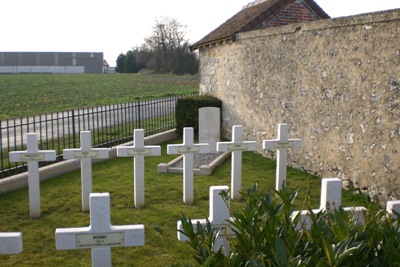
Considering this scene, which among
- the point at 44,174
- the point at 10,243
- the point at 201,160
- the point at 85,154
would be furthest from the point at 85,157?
the point at 201,160

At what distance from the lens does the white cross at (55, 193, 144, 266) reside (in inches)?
142

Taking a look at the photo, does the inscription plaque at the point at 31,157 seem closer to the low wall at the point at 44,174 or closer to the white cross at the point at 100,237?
the low wall at the point at 44,174

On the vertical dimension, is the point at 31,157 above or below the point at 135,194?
above

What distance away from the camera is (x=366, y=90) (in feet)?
24.2

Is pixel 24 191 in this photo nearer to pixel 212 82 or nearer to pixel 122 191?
pixel 122 191

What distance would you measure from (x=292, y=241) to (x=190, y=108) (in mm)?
11085

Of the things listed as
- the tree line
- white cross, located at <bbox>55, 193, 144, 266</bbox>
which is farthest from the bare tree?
white cross, located at <bbox>55, 193, 144, 266</bbox>

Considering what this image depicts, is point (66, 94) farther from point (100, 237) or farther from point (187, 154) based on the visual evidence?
point (100, 237)

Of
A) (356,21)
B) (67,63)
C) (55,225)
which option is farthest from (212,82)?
(67,63)

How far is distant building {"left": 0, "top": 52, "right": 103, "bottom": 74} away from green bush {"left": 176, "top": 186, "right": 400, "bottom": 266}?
3877 inches

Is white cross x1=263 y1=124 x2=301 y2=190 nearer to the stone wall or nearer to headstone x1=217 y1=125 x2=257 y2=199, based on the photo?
headstone x1=217 y1=125 x2=257 y2=199

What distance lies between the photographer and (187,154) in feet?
24.1

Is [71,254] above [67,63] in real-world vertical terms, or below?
below

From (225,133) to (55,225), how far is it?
7.71 metres
